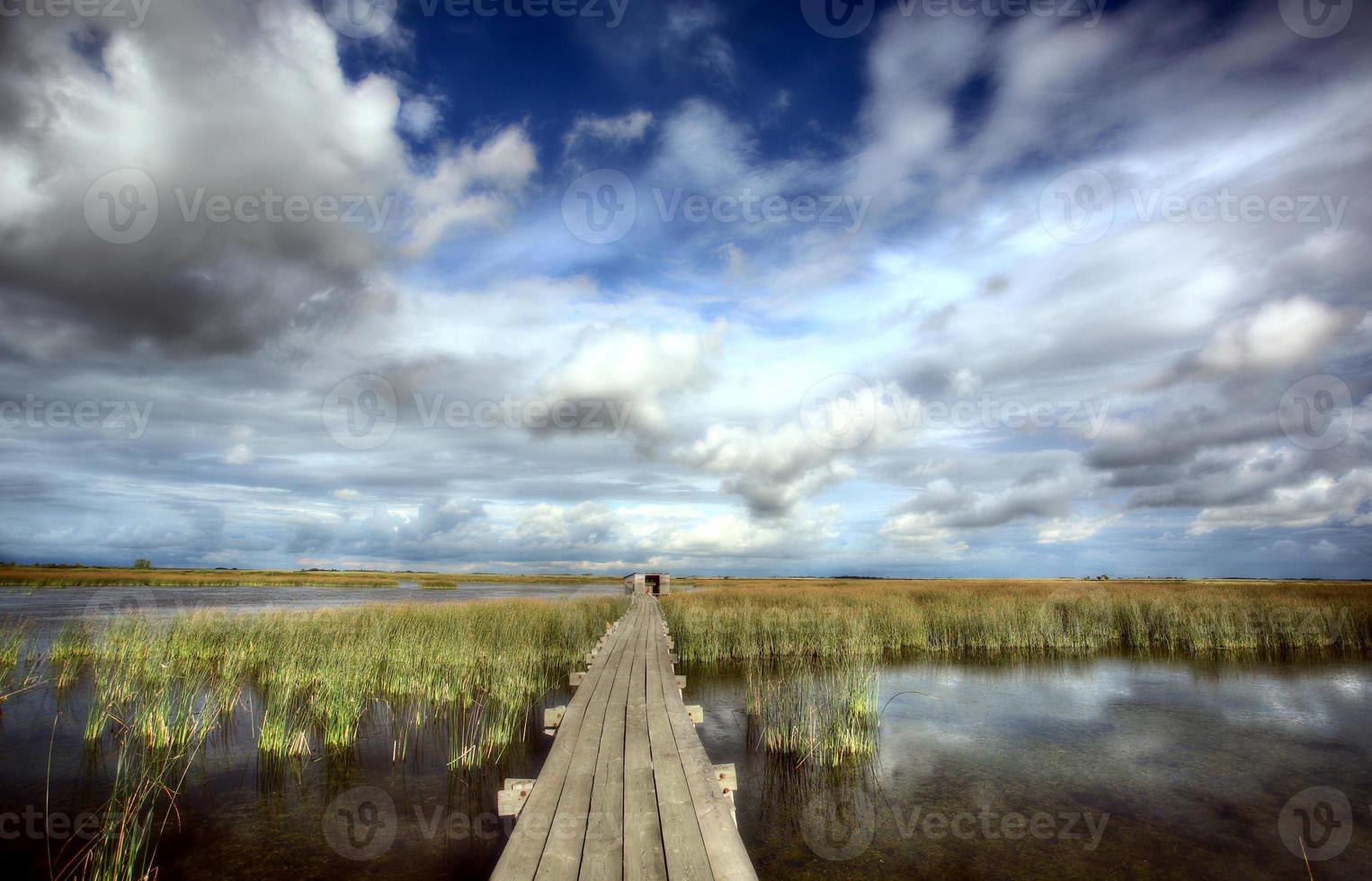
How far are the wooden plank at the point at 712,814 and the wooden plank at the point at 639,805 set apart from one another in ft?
1.00

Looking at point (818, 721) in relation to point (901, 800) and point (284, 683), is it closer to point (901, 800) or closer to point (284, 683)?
point (901, 800)

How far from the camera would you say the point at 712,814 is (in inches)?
174

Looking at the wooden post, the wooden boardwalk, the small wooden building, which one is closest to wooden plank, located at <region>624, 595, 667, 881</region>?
the wooden boardwalk

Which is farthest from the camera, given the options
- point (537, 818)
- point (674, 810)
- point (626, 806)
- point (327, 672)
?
point (327, 672)

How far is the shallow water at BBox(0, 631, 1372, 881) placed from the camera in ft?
20.8

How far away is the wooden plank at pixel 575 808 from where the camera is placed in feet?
12.2

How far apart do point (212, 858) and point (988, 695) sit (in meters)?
13.6

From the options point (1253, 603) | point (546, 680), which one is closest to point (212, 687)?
point (546, 680)

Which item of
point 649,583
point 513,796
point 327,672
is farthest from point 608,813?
point 649,583

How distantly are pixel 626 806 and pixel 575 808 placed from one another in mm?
373

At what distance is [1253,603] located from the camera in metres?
22.9

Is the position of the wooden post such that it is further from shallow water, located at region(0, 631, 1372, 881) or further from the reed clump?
the reed clump

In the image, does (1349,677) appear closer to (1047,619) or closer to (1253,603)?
(1047,619)

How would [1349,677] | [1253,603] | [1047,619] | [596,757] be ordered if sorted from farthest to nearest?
[1253,603], [1047,619], [1349,677], [596,757]
